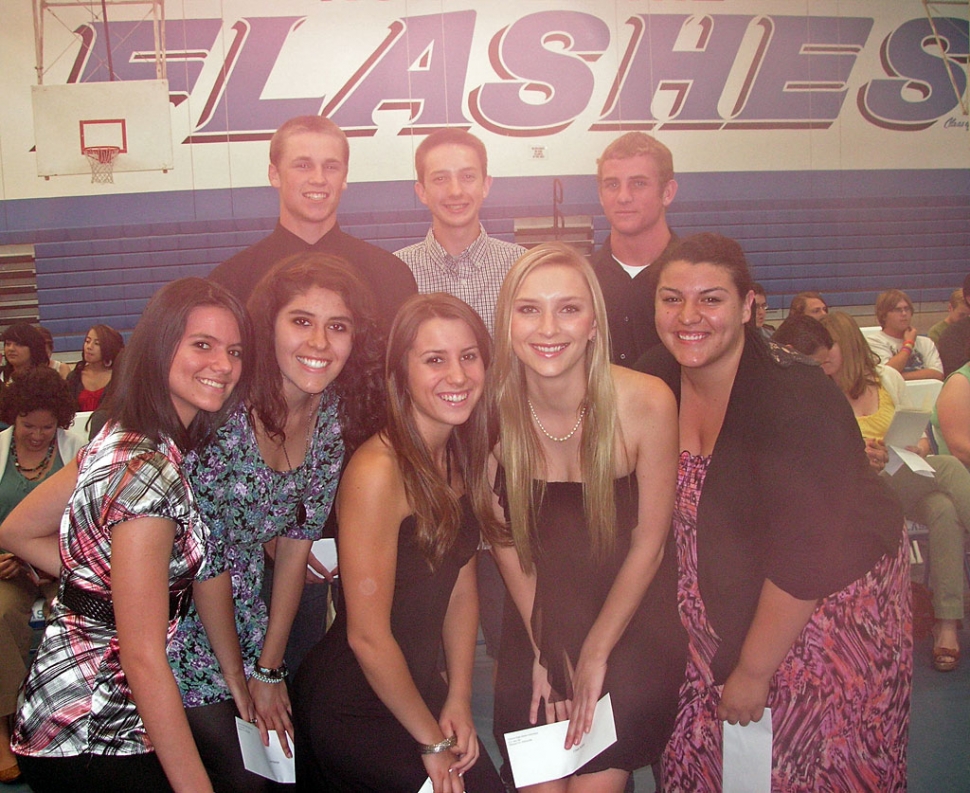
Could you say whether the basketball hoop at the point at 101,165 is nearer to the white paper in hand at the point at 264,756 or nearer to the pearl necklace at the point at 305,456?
the pearl necklace at the point at 305,456

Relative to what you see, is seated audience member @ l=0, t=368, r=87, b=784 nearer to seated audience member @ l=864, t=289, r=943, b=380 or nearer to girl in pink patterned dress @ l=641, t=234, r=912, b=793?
girl in pink patterned dress @ l=641, t=234, r=912, b=793

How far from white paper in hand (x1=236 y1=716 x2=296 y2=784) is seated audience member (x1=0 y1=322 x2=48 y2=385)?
398cm

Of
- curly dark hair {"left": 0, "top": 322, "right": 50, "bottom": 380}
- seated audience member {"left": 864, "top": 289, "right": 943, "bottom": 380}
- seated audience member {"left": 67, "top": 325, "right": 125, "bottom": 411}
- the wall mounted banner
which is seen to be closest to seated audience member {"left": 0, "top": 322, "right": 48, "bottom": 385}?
curly dark hair {"left": 0, "top": 322, "right": 50, "bottom": 380}

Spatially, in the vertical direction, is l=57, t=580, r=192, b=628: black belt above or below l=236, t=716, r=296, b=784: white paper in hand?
above

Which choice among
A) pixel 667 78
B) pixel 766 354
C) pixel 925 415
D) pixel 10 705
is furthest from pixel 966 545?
pixel 10 705

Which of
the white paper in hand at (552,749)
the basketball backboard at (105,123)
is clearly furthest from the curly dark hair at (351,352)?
the basketball backboard at (105,123)

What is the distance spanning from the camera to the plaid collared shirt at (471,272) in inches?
129

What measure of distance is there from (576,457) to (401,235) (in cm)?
365

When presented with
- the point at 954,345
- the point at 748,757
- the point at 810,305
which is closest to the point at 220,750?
the point at 748,757

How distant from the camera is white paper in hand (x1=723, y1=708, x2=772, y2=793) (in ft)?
6.49

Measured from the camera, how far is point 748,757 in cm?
200

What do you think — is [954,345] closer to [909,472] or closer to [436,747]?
[909,472]

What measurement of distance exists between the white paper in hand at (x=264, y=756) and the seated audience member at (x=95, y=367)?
3.62 m

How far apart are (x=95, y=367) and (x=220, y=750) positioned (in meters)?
3.88
